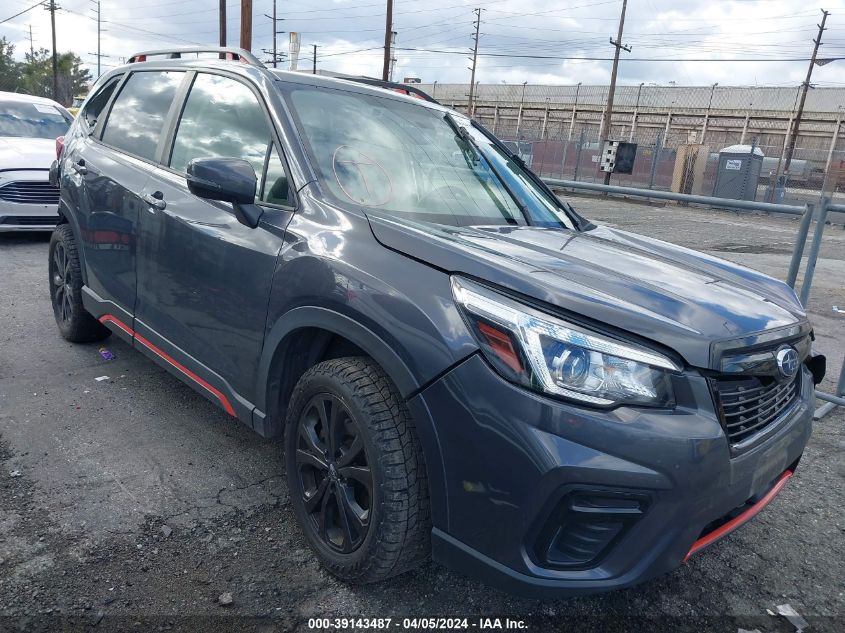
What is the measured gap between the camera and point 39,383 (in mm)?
3986

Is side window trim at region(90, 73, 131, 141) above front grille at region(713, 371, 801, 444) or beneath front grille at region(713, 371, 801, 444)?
above

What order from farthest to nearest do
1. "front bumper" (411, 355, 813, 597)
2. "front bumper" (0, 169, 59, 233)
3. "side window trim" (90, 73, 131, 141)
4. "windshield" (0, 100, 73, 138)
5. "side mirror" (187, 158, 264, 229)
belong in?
"windshield" (0, 100, 73, 138)
"front bumper" (0, 169, 59, 233)
"side window trim" (90, 73, 131, 141)
"side mirror" (187, 158, 264, 229)
"front bumper" (411, 355, 813, 597)

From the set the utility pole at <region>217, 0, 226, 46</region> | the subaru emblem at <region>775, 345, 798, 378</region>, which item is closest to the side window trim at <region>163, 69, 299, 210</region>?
the subaru emblem at <region>775, 345, 798, 378</region>

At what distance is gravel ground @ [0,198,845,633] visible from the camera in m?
2.26

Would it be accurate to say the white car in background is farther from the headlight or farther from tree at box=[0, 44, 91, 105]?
tree at box=[0, 44, 91, 105]

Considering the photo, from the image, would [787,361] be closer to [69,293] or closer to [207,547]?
[207,547]

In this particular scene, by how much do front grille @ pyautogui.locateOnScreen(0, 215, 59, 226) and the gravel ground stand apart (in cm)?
470

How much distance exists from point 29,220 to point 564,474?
8.14m

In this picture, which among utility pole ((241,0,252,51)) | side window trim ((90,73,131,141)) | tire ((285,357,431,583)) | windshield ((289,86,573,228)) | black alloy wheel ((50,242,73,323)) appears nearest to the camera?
tire ((285,357,431,583))

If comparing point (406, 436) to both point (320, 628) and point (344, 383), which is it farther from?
point (320, 628)

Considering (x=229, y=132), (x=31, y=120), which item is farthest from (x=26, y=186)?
(x=229, y=132)

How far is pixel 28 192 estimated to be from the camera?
7867mm

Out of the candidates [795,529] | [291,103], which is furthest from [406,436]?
[795,529]

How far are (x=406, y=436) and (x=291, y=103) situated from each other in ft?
5.13
